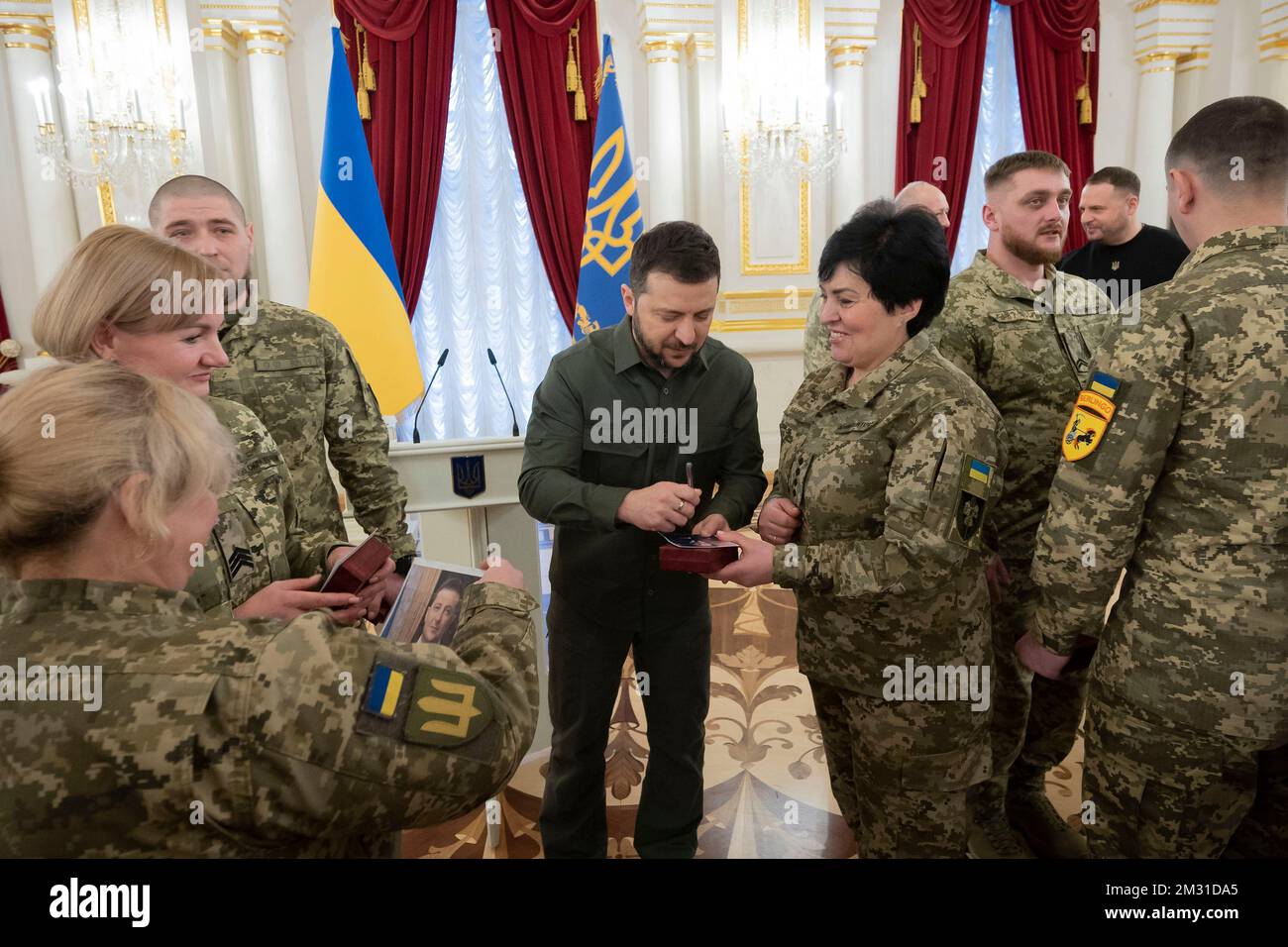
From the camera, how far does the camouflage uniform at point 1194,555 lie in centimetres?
137

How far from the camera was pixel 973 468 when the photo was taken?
148cm

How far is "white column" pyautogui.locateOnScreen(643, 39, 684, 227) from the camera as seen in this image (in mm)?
5711

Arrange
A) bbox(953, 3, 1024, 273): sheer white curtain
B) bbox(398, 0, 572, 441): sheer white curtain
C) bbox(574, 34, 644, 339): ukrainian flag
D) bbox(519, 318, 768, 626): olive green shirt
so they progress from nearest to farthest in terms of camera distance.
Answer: bbox(519, 318, 768, 626): olive green shirt, bbox(574, 34, 644, 339): ukrainian flag, bbox(398, 0, 572, 441): sheer white curtain, bbox(953, 3, 1024, 273): sheer white curtain

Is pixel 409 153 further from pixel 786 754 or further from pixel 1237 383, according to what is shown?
pixel 1237 383

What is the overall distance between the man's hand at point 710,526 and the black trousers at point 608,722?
0.32m

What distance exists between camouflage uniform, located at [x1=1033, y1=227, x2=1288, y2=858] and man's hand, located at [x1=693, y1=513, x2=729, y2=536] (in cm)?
68

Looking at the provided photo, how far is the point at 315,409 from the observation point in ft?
7.22

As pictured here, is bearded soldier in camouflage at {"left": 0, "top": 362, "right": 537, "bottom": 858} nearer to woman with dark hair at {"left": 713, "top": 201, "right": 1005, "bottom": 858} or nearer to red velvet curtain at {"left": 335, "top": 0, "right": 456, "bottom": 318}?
woman with dark hair at {"left": 713, "top": 201, "right": 1005, "bottom": 858}

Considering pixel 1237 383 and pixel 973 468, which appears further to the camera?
pixel 973 468

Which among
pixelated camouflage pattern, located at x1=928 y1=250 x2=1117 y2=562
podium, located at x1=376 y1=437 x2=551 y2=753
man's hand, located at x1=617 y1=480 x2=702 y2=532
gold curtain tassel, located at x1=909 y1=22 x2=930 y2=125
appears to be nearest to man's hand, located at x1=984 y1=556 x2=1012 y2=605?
pixelated camouflage pattern, located at x1=928 y1=250 x2=1117 y2=562

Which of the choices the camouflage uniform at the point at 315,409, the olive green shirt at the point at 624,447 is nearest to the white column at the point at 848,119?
the olive green shirt at the point at 624,447

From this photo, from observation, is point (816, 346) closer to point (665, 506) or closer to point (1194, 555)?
point (665, 506)
